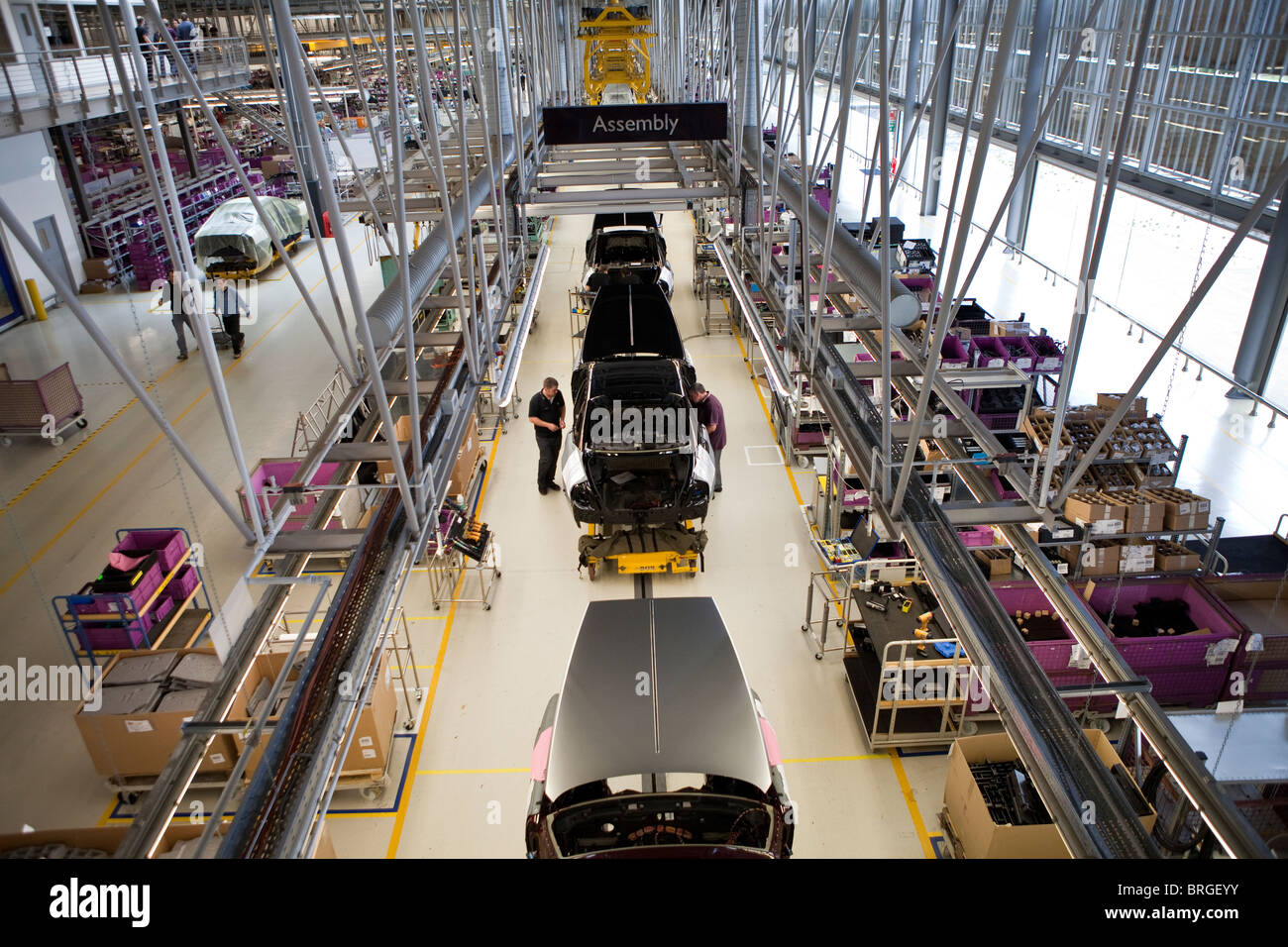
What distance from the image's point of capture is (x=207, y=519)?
886cm

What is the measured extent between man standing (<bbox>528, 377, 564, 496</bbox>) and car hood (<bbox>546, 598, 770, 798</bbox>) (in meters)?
Answer: 3.46

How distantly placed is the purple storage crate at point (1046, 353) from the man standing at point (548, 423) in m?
6.09

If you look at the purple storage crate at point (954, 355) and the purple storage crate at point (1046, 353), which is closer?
the purple storage crate at point (954, 355)

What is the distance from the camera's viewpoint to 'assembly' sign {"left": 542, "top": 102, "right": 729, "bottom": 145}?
770 centimetres

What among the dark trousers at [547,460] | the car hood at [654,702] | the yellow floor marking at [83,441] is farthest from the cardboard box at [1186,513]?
the yellow floor marking at [83,441]

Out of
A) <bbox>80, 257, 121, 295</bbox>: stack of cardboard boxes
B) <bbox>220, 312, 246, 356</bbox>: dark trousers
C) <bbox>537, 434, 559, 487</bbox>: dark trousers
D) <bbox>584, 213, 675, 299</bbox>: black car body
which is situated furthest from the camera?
<bbox>80, 257, 121, 295</bbox>: stack of cardboard boxes

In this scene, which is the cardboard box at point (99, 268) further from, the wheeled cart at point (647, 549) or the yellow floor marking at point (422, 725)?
the wheeled cart at point (647, 549)

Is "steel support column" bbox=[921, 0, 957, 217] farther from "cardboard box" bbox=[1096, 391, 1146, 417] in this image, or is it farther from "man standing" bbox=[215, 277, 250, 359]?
"man standing" bbox=[215, 277, 250, 359]

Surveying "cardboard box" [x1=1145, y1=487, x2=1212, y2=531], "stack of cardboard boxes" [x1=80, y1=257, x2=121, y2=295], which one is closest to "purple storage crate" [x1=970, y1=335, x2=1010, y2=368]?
"cardboard box" [x1=1145, y1=487, x2=1212, y2=531]

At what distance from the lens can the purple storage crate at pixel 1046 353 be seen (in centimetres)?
965

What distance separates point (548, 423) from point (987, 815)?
5.64 meters

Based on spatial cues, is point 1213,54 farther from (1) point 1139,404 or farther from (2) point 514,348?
(2) point 514,348

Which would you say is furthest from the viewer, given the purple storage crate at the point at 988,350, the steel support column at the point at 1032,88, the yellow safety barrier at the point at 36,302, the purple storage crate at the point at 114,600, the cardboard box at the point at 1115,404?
the yellow safety barrier at the point at 36,302
